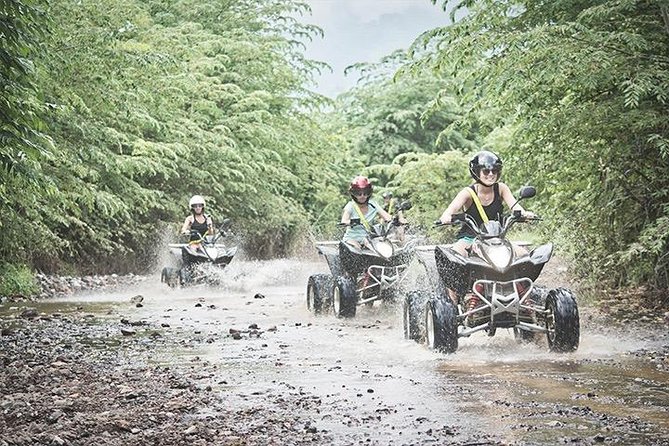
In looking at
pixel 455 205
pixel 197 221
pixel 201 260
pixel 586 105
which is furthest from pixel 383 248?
pixel 197 221

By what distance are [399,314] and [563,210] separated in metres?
3.58

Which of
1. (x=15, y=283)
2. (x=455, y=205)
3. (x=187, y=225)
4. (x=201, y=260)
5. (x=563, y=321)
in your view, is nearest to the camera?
(x=563, y=321)

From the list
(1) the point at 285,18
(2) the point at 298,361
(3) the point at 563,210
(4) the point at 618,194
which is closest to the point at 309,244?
(1) the point at 285,18

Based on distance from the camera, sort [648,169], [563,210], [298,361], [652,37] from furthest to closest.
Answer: [563,210], [648,169], [652,37], [298,361]

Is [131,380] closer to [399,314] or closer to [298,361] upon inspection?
[298,361]

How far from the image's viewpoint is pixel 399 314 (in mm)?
13688

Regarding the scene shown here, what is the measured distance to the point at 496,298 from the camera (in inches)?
362

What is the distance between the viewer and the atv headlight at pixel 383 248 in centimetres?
1334

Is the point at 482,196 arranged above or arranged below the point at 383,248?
above

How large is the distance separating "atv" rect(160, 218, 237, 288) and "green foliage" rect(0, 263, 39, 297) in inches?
108

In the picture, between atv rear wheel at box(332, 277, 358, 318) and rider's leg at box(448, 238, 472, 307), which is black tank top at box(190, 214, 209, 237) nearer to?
atv rear wheel at box(332, 277, 358, 318)

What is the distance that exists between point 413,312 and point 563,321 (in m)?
1.69

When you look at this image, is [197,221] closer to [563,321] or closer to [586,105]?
[586,105]

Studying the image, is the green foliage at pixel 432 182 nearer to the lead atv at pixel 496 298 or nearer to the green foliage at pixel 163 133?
the green foliage at pixel 163 133
